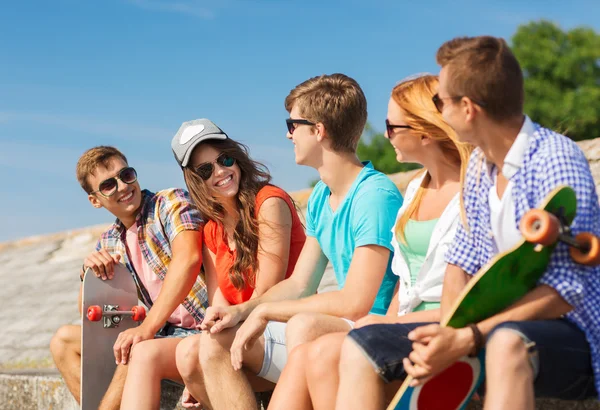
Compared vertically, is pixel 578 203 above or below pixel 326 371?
above

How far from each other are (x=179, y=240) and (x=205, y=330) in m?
0.82

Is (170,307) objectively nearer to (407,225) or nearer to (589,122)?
(407,225)

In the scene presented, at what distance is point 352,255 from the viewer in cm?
347

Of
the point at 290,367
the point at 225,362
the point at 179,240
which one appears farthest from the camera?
the point at 179,240

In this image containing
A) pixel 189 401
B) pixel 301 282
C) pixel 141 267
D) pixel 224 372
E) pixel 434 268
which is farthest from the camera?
pixel 141 267

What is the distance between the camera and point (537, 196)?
2.43 m

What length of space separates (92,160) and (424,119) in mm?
2252

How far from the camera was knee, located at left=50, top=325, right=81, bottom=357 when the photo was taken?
177 inches

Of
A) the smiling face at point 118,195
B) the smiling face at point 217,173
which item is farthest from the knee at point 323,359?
the smiling face at point 118,195

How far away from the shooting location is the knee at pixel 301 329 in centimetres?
303

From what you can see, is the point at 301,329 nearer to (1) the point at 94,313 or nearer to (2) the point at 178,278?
(2) the point at 178,278

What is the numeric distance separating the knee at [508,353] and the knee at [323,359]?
24.0 inches

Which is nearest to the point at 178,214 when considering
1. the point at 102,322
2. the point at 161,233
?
the point at 161,233

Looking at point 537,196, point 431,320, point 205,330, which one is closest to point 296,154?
point 205,330
